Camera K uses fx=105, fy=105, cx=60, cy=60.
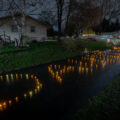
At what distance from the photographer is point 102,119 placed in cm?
276

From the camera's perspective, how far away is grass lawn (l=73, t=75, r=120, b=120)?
112 inches

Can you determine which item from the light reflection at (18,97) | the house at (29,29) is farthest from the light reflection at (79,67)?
the house at (29,29)

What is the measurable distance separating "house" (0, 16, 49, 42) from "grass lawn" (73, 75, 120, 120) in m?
16.7

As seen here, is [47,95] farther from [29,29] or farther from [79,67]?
[29,29]

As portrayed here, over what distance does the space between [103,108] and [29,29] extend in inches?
785

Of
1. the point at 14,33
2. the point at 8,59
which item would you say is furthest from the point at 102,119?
the point at 14,33

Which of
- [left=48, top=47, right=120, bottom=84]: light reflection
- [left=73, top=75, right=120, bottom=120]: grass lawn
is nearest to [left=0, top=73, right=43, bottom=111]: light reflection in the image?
[left=48, top=47, right=120, bottom=84]: light reflection

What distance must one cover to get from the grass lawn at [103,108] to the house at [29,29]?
54.8 feet

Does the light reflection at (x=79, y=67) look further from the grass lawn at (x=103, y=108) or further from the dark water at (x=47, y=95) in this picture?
the grass lawn at (x=103, y=108)

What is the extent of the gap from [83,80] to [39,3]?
37.1ft

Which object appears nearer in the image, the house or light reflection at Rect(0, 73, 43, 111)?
light reflection at Rect(0, 73, 43, 111)

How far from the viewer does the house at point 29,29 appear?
18.6 m

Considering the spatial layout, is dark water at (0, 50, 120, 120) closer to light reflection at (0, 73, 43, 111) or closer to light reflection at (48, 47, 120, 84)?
light reflection at (0, 73, 43, 111)

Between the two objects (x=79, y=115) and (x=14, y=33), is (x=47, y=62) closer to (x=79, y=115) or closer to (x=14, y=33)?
(x=79, y=115)
